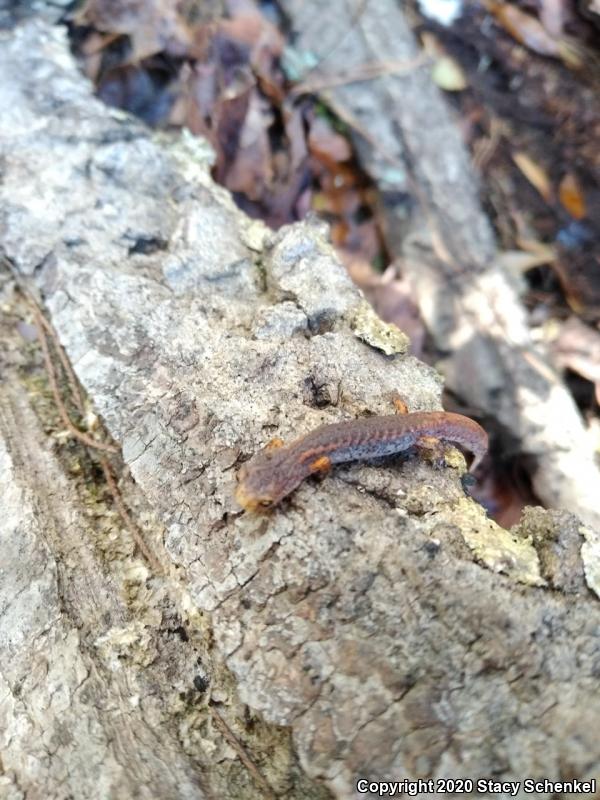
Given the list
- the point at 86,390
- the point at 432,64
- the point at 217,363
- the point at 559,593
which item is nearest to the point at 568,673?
the point at 559,593

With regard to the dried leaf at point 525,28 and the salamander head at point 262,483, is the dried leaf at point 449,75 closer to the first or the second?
the dried leaf at point 525,28

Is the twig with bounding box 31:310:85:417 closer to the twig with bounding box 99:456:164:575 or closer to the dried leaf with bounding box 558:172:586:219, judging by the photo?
the twig with bounding box 99:456:164:575

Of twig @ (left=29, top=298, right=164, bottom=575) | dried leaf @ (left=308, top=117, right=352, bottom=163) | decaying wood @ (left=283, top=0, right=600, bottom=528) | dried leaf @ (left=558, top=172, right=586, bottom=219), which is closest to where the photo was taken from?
twig @ (left=29, top=298, right=164, bottom=575)

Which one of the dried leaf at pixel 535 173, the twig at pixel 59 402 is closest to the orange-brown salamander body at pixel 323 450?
the twig at pixel 59 402

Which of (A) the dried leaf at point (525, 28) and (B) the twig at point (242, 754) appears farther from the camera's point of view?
(A) the dried leaf at point (525, 28)

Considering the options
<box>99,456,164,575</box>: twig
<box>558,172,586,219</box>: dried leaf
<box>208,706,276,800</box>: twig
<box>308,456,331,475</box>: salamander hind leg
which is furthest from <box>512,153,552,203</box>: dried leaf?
<box>208,706,276,800</box>: twig

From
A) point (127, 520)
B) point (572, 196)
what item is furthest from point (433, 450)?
point (572, 196)
